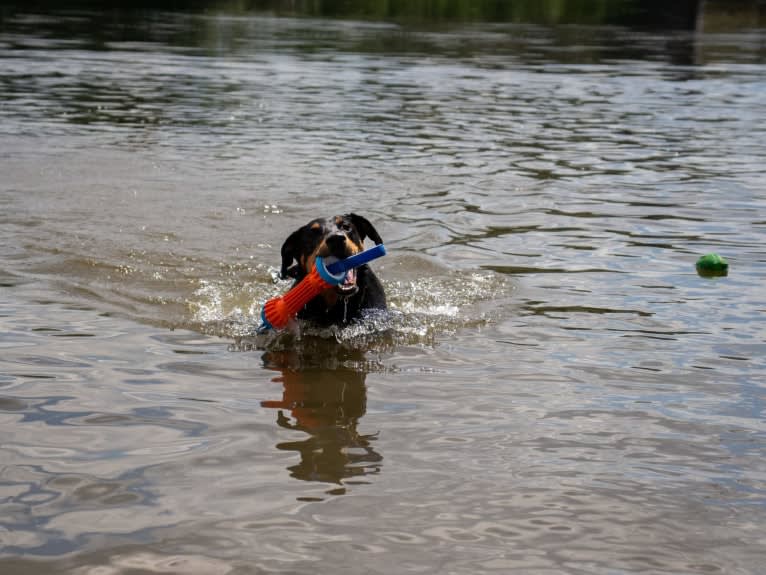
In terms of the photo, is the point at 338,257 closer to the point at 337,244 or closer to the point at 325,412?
the point at 337,244

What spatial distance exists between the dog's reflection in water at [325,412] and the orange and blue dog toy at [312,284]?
29cm

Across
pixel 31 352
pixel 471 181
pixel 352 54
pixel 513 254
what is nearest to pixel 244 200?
pixel 471 181

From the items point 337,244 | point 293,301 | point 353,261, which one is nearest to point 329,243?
point 337,244

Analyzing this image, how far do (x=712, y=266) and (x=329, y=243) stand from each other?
316 cm

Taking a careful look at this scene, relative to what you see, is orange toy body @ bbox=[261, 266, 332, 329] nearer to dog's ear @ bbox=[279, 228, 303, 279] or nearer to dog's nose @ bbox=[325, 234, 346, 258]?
dog's nose @ bbox=[325, 234, 346, 258]

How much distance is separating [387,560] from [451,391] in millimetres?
2055

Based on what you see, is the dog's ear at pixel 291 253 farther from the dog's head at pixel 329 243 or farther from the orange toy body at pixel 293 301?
the orange toy body at pixel 293 301

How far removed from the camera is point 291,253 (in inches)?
299

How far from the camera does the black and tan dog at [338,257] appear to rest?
6.90 meters

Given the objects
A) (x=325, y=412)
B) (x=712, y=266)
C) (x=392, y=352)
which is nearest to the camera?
(x=325, y=412)

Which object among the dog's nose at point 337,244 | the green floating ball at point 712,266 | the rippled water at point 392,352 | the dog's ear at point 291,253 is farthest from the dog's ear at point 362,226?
the green floating ball at point 712,266

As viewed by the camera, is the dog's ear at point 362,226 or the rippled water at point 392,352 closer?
the rippled water at point 392,352

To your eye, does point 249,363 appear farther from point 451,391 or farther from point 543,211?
A: point 543,211

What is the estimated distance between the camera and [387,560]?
3.76m
